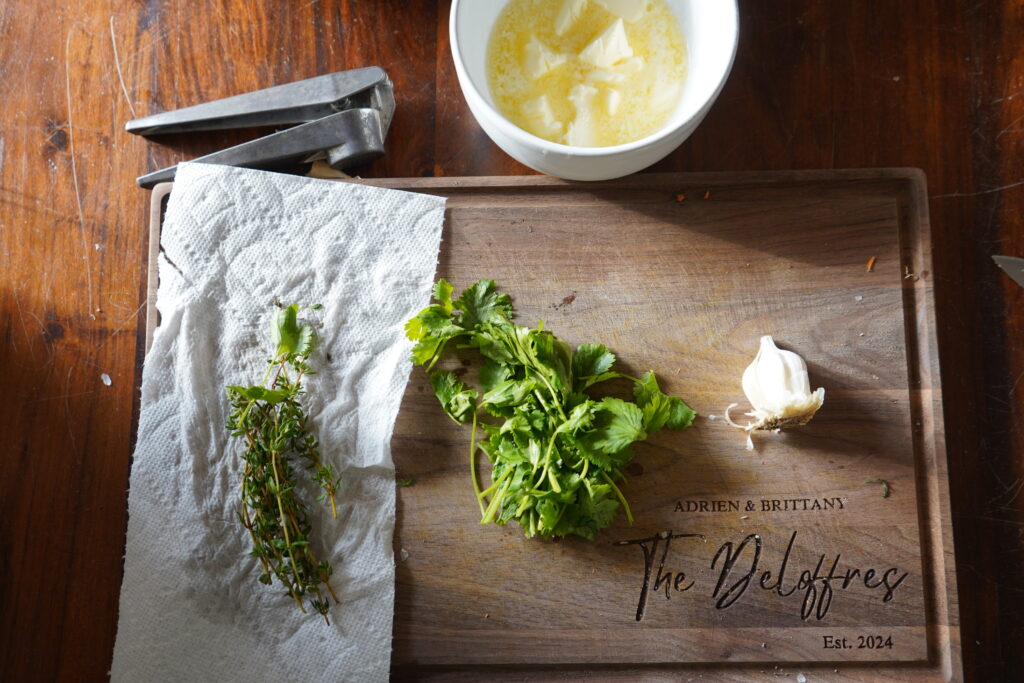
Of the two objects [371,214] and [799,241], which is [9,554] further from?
[799,241]

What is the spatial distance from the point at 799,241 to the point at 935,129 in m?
0.30

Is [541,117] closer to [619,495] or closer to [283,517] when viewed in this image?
[619,495]

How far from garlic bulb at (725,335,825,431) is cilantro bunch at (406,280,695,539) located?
3.7 inches

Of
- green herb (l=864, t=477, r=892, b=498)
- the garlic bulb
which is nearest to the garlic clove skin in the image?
the garlic bulb

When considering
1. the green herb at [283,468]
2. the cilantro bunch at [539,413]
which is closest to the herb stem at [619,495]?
the cilantro bunch at [539,413]

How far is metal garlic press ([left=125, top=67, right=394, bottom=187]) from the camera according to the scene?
46.8 inches

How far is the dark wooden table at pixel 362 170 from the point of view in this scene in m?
1.21

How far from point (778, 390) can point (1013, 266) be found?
44 centimetres

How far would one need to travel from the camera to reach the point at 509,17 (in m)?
1.15

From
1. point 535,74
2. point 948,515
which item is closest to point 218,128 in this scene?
point 535,74

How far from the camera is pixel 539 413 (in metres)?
1.09

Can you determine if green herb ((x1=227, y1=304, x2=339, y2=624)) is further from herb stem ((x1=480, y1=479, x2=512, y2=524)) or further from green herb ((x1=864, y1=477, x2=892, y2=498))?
green herb ((x1=864, y1=477, x2=892, y2=498))

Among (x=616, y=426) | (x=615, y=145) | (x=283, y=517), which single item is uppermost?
(x=615, y=145)

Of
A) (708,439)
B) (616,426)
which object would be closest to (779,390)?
(708,439)
